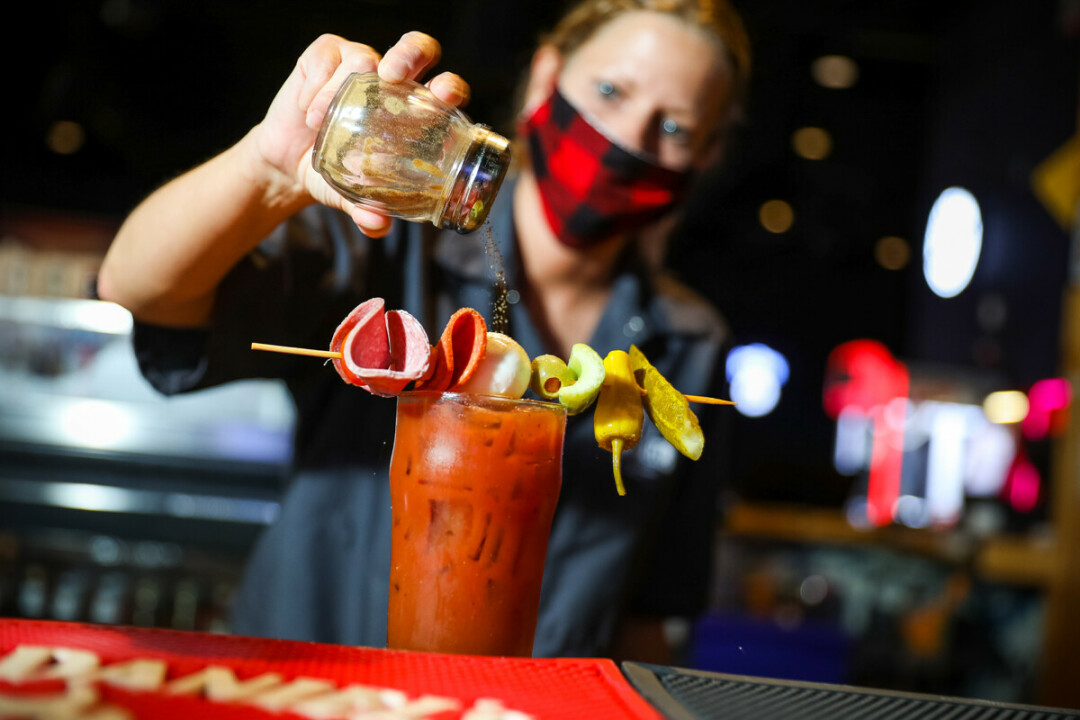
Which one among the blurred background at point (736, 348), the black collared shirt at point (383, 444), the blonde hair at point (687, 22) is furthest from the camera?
the blurred background at point (736, 348)

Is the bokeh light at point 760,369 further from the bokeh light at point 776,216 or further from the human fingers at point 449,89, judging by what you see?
the human fingers at point 449,89

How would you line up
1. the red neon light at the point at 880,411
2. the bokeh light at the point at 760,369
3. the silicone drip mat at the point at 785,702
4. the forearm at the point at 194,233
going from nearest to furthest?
1. the silicone drip mat at the point at 785,702
2. the forearm at the point at 194,233
3. the red neon light at the point at 880,411
4. the bokeh light at the point at 760,369

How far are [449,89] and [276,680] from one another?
1.75 ft

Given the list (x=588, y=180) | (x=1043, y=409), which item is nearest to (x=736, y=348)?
(x=1043, y=409)

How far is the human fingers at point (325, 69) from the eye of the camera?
2.65ft

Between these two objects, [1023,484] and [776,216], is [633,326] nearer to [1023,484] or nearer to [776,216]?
[1023,484]

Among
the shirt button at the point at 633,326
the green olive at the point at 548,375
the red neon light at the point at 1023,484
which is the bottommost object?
the red neon light at the point at 1023,484

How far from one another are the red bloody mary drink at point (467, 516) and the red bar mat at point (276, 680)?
4 centimetres

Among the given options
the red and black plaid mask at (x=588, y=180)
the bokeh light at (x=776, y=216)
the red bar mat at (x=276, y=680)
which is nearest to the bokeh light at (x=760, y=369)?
the bokeh light at (x=776, y=216)

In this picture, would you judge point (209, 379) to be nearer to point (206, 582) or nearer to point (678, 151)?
point (678, 151)

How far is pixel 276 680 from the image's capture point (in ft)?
2.21

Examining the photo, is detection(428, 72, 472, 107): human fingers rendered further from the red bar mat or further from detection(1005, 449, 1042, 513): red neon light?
detection(1005, 449, 1042, 513): red neon light

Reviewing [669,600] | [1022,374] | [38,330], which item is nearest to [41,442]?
[38,330]

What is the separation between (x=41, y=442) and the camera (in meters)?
2.70
